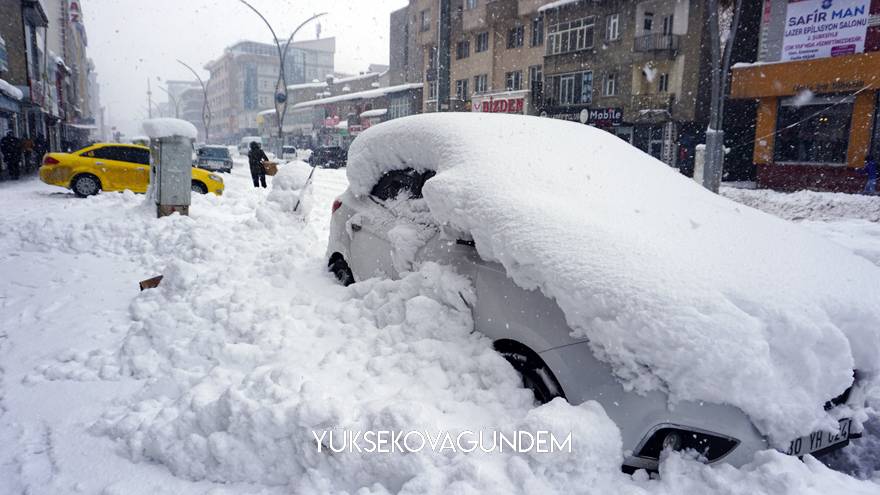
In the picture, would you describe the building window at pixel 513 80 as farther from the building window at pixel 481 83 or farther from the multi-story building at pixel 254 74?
the multi-story building at pixel 254 74

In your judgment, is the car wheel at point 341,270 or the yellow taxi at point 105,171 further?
the yellow taxi at point 105,171

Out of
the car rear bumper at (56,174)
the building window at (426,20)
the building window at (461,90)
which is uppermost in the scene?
the building window at (426,20)

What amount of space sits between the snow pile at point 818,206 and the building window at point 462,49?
24.9 meters

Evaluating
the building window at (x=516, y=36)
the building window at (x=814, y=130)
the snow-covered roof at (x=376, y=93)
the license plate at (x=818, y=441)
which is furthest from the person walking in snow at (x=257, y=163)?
the snow-covered roof at (x=376, y=93)

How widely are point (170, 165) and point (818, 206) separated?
15.8 meters

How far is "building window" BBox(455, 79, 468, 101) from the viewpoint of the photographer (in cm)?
3938

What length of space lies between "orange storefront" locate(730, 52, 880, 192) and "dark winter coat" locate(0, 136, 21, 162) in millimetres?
26076

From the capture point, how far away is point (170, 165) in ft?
32.1

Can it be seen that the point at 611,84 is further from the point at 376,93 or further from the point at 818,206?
the point at 376,93

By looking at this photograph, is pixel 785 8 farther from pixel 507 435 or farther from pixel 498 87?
pixel 507 435

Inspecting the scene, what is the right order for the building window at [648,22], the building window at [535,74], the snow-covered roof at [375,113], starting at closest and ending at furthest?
1. the building window at [648,22]
2. the building window at [535,74]
3. the snow-covered roof at [375,113]

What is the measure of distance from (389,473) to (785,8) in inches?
956

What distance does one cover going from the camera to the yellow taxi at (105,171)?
1410cm

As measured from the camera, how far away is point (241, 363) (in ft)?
11.9
